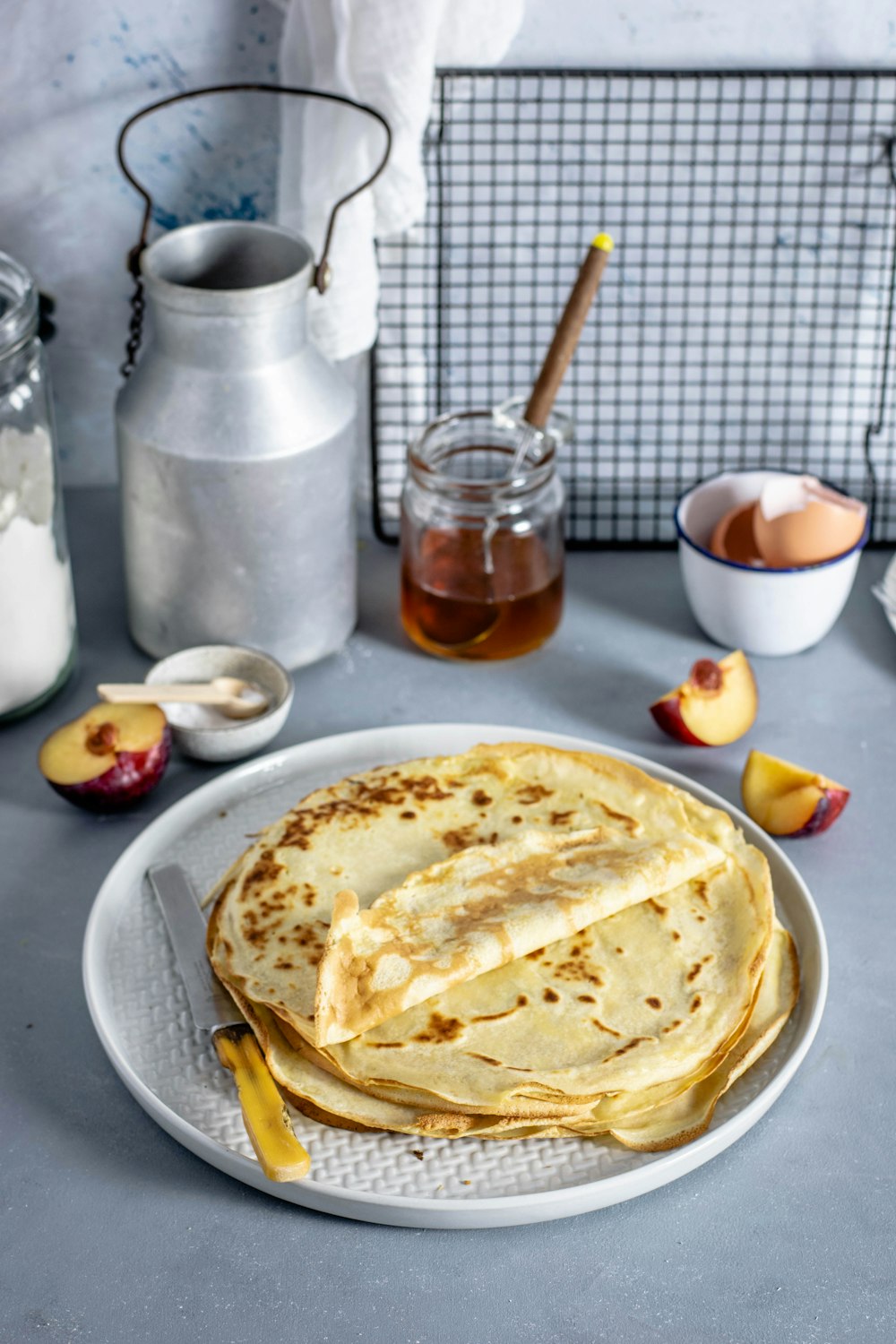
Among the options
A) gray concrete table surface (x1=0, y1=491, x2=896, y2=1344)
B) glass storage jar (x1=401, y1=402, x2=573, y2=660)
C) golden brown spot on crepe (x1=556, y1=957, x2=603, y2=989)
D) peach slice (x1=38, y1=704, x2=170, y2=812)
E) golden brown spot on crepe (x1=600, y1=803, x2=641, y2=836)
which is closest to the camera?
gray concrete table surface (x1=0, y1=491, x2=896, y2=1344)

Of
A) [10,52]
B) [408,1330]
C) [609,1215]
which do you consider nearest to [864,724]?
[609,1215]

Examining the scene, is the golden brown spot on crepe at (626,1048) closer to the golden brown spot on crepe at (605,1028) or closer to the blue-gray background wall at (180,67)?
the golden brown spot on crepe at (605,1028)

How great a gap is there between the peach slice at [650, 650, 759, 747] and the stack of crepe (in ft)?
0.53

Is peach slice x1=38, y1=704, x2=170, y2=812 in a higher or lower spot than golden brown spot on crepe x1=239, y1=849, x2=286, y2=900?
lower

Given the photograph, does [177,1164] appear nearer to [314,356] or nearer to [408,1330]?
[408,1330]

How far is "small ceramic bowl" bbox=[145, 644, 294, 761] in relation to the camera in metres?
1.24

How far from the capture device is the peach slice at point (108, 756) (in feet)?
3.88

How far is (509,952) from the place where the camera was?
0.94 meters

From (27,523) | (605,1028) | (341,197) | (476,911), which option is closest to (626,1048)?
(605,1028)

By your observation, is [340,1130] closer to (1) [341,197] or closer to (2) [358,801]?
(2) [358,801]

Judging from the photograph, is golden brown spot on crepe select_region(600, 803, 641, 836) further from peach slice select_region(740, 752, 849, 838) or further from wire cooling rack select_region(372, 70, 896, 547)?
wire cooling rack select_region(372, 70, 896, 547)

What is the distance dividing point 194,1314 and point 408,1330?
128 mm

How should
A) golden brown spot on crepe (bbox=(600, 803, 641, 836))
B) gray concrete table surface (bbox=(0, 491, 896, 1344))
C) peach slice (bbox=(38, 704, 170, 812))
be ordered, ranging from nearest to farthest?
gray concrete table surface (bbox=(0, 491, 896, 1344)), golden brown spot on crepe (bbox=(600, 803, 641, 836)), peach slice (bbox=(38, 704, 170, 812))

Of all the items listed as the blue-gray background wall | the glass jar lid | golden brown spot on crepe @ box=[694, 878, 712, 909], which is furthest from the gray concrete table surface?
the blue-gray background wall
